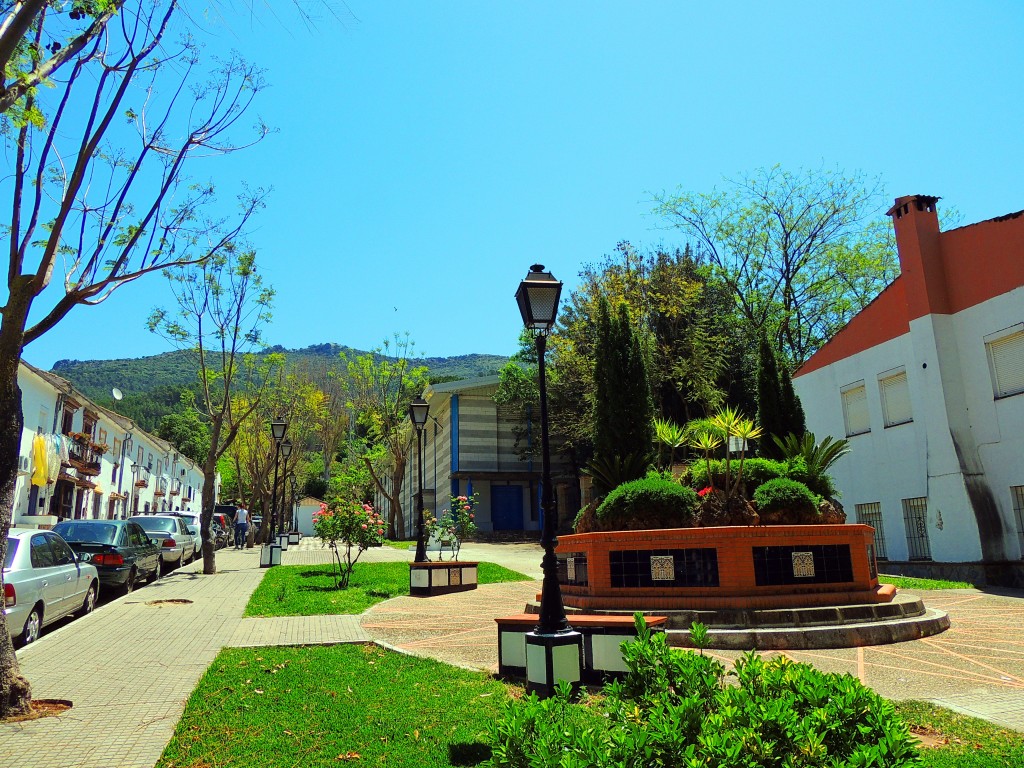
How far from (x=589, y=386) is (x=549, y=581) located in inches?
981

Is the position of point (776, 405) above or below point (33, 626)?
above

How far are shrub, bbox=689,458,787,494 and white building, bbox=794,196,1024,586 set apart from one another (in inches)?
313

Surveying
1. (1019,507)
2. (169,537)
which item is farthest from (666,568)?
(169,537)

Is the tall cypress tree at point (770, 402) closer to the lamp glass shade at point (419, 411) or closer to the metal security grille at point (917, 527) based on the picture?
the metal security grille at point (917, 527)

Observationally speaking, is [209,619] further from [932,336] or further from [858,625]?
[932,336]

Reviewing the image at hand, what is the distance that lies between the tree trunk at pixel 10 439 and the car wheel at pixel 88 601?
6335 mm

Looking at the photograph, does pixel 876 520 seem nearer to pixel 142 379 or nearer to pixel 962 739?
pixel 962 739

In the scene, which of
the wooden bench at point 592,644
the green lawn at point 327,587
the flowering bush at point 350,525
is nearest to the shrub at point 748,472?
the wooden bench at point 592,644

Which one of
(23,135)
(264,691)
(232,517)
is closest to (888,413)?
(264,691)

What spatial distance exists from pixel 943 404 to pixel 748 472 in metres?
8.85

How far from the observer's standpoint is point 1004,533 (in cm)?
1553

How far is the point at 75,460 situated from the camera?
108ft

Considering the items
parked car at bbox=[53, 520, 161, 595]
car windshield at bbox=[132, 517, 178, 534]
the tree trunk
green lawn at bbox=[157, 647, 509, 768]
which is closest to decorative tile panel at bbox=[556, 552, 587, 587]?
green lawn at bbox=[157, 647, 509, 768]

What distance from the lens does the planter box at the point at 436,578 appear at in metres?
14.7
